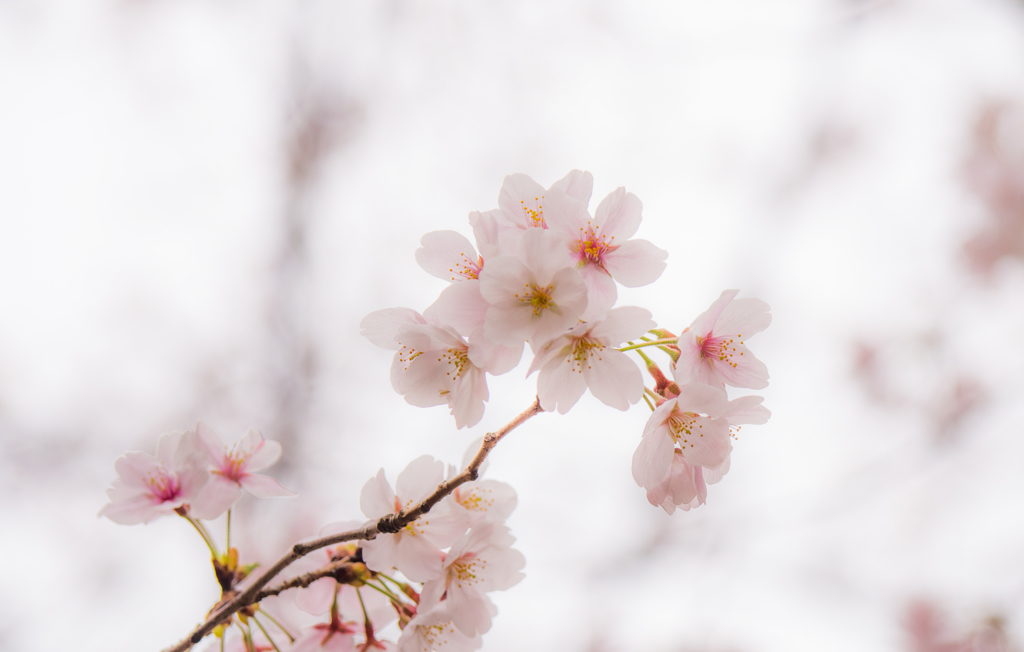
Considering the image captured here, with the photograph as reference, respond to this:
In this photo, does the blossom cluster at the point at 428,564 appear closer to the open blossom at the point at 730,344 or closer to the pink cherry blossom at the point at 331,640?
the pink cherry blossom at the point at 331,640

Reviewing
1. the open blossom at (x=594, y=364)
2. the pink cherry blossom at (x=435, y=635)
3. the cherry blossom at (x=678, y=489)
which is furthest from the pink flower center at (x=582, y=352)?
the pink cherry blossom at (x=435, y=635)

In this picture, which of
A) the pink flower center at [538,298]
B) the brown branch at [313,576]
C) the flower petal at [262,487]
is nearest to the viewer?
the pink flower center at [538,298]

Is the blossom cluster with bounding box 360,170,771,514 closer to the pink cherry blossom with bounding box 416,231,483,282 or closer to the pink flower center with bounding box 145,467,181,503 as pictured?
the pink cherry blossom with bounding box 416,231,483,282

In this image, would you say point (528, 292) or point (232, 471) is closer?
point (528, 292)

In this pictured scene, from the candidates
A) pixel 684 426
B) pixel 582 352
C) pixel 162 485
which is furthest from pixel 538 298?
pixel 162 485

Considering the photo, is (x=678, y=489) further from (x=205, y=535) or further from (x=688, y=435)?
(x=205, y=535)

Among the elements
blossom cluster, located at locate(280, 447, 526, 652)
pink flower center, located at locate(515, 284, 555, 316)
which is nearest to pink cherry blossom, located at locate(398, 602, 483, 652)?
blossom cluster, located at locate(280, 447, 526, 652)
